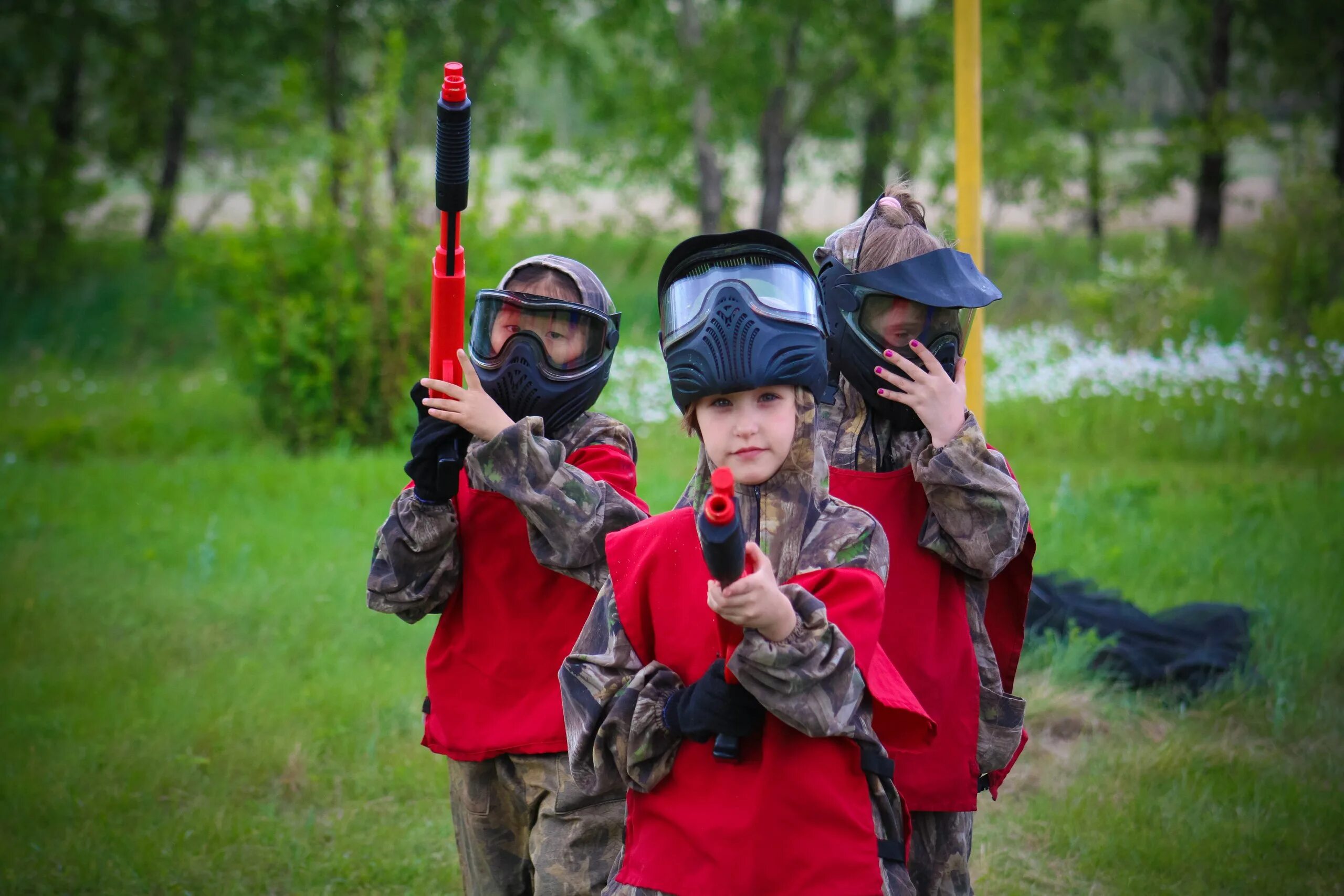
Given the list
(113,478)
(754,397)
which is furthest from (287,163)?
(754,397)

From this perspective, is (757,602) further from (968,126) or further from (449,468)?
(968,126)

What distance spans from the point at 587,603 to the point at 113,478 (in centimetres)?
829

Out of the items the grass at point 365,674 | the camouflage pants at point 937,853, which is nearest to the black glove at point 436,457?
the camouflage pants at point 937,853

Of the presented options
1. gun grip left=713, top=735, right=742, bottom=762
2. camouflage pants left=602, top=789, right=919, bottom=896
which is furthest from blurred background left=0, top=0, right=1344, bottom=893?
gun grip left=713, top=735, right=742, bottom=762

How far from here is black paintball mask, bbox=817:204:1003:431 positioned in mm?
3166

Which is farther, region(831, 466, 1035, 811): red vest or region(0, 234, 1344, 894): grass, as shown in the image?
region(0, 234, 1344, 894): grass

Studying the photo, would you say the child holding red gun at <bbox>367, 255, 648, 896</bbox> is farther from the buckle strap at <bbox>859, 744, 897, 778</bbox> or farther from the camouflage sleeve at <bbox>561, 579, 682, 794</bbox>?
the buckle strap at <bbox>859, 744, 897, 778</bbox>

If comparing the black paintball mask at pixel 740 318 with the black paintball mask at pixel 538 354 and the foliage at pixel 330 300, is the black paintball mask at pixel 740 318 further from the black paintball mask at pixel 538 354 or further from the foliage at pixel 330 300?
the foliage at pixel 330 300

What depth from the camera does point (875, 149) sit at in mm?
21375

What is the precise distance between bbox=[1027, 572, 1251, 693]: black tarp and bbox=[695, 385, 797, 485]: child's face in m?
4.35

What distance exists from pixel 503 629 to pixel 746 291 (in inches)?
55.7

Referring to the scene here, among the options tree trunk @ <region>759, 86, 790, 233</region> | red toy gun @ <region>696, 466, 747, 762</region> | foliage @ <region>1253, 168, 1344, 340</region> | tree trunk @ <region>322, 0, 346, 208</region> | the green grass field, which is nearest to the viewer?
red toy gun @ <region>696, 466, 747, 762</region>

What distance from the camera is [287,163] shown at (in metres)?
12.7

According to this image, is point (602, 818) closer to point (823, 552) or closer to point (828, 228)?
point (823, 552)
